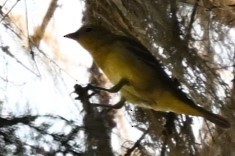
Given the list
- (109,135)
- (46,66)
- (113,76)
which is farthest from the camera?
(46,66)

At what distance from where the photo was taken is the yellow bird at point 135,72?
1021 mm

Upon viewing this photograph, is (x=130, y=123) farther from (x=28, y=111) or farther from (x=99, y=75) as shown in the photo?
(x=28, y=111)

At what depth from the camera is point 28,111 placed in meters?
0.92

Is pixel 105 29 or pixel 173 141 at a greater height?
pixel 105 29

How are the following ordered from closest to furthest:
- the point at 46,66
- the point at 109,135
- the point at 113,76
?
1. the point at 109,135
2. the point at 113,76
3. the point at 46,66

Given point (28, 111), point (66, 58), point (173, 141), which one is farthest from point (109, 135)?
point (66, 58)

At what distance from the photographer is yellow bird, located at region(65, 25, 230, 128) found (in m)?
1.02

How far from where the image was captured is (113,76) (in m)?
1.02

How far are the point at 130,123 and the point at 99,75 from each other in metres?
0.11

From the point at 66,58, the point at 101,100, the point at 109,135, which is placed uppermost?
the point at 66,58

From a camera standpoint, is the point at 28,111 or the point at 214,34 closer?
the point at 28,111

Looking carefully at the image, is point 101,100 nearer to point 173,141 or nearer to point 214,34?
point 173,141

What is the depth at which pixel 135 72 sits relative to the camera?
40.7 inches

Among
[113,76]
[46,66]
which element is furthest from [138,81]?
[46,66]
